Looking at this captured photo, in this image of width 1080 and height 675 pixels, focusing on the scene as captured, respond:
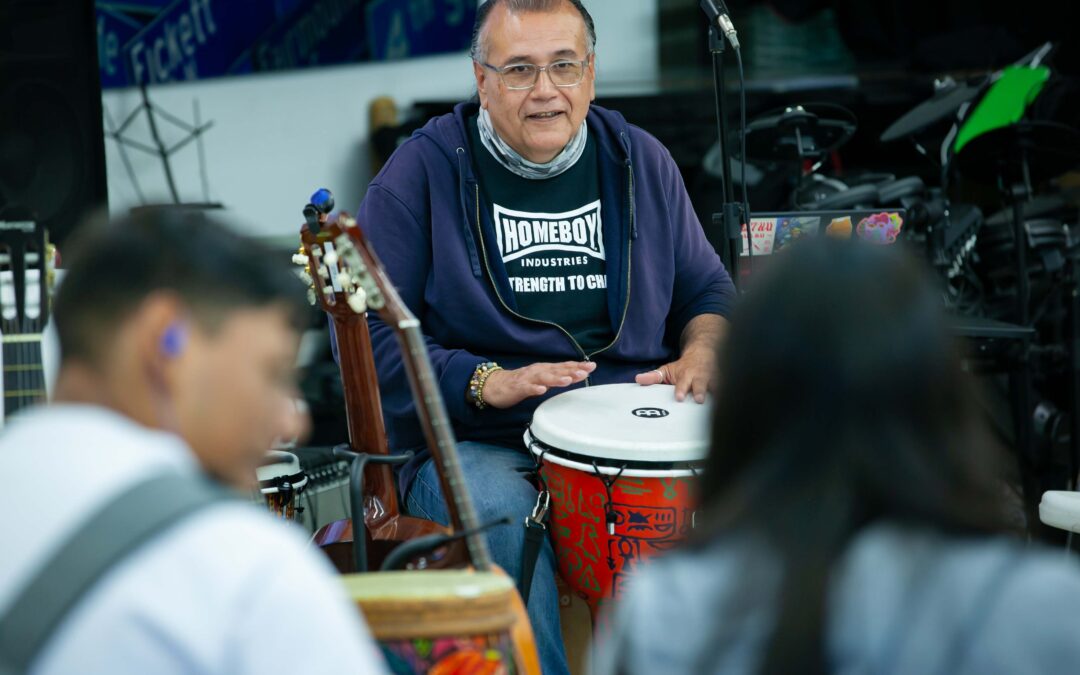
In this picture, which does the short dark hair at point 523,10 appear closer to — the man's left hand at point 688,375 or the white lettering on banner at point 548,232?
the white lettering on banner at point 548,232

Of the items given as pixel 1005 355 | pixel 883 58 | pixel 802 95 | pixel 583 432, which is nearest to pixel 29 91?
pixel 583 432

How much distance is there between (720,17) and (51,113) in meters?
2.08

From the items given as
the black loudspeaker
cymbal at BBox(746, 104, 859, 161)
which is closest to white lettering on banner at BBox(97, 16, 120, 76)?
the black loudspeaker

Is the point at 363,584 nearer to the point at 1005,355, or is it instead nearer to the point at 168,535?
the point at 168,535

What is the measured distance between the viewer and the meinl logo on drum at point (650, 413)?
2275 millimetres

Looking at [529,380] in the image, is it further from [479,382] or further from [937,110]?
[937,110]

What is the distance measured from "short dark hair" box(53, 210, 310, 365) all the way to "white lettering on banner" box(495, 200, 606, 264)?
1567 mm

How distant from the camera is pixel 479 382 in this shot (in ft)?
8.09

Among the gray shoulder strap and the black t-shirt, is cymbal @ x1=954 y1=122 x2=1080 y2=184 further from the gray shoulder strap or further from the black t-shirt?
the gray shoulder strap

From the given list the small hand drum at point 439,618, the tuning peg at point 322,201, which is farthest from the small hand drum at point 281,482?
the small hand drum at point 439,618

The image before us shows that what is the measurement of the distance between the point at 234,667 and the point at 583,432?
1.30 meters

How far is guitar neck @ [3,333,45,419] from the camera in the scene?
1.83 m

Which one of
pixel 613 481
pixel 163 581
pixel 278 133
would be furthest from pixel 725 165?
pixel 278 133

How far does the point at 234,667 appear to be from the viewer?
932 mm
